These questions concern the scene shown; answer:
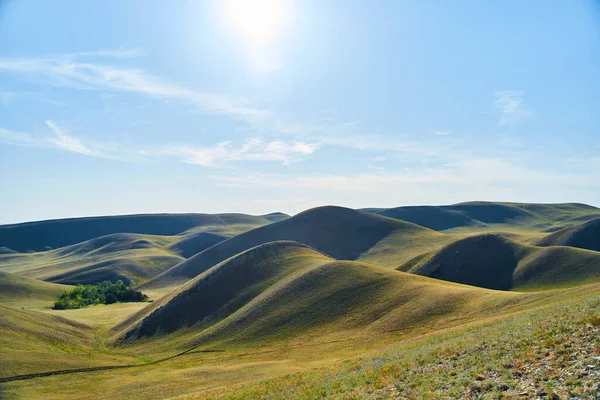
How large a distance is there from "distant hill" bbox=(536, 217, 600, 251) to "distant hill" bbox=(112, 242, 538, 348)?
3853 inches

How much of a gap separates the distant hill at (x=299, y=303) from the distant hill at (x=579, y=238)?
9787 centimetres

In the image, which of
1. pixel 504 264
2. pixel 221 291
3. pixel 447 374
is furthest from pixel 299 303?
pixel 504 264

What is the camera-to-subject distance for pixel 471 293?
68.2 m

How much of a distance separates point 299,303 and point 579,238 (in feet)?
425

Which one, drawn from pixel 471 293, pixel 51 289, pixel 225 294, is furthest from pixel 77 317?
pixel 471 293

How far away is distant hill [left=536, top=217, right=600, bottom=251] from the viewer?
152m

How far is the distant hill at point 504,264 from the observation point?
104m

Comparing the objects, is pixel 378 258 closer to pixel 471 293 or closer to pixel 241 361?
pixel 471 293

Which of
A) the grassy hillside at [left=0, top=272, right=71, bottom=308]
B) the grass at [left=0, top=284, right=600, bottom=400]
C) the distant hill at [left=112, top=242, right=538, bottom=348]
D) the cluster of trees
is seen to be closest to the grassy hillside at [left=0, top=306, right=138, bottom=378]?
the grass at [left=0, top=284, right=600, bottom=400]

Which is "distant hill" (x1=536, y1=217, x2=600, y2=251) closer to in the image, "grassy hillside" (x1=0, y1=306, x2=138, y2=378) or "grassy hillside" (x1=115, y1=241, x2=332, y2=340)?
"grassy hillside" (x1=115, y1=241, x2=332, y2=340)

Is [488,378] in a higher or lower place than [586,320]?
lower

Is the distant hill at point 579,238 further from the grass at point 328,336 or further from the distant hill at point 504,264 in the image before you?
the grass at point 328,336

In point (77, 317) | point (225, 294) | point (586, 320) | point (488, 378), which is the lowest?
point (77, 317)

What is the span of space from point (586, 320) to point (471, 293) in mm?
48734
